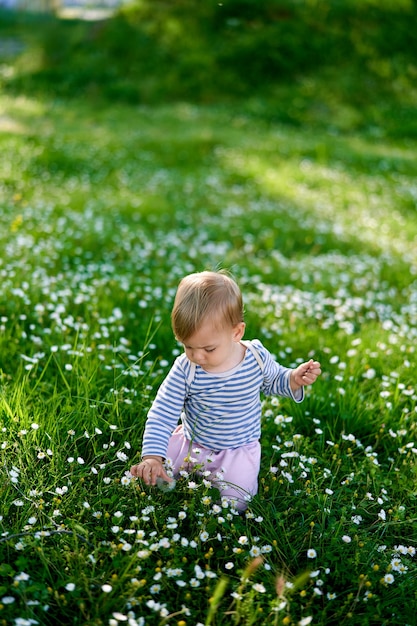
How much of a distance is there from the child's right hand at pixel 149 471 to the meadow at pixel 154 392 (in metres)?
0.07

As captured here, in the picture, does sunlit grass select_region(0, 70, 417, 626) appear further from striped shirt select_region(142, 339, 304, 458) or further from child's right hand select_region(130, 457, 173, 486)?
striped shirt select_region(142, 339, 304, 458)

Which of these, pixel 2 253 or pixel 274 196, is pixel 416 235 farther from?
pixel 2 253

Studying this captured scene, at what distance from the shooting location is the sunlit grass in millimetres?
3051

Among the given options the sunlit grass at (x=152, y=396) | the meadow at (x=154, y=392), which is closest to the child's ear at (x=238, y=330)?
the meadow at (x=154, y=392)

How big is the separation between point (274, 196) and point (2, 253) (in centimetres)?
594

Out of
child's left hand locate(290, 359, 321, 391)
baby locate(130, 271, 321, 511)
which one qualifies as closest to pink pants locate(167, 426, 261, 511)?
baby locate(130, 271, 321, 511)

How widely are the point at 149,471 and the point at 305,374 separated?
1065mm

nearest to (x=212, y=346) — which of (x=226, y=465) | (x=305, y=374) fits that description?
(x=305, y=374)

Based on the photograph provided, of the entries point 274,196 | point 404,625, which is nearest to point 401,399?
point 404,625

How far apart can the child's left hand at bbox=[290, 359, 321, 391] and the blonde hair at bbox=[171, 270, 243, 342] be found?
0.56m

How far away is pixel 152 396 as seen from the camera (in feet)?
14.8

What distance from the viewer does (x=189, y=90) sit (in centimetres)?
2252

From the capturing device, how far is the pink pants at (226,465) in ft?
12.0

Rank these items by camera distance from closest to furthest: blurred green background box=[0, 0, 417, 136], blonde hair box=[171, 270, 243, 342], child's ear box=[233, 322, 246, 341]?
blonde hair box=[171, 270, 243, 342], child's ear box=[233, 322, 246, 341], blurred green background box=[0, 0, 417, 136]
